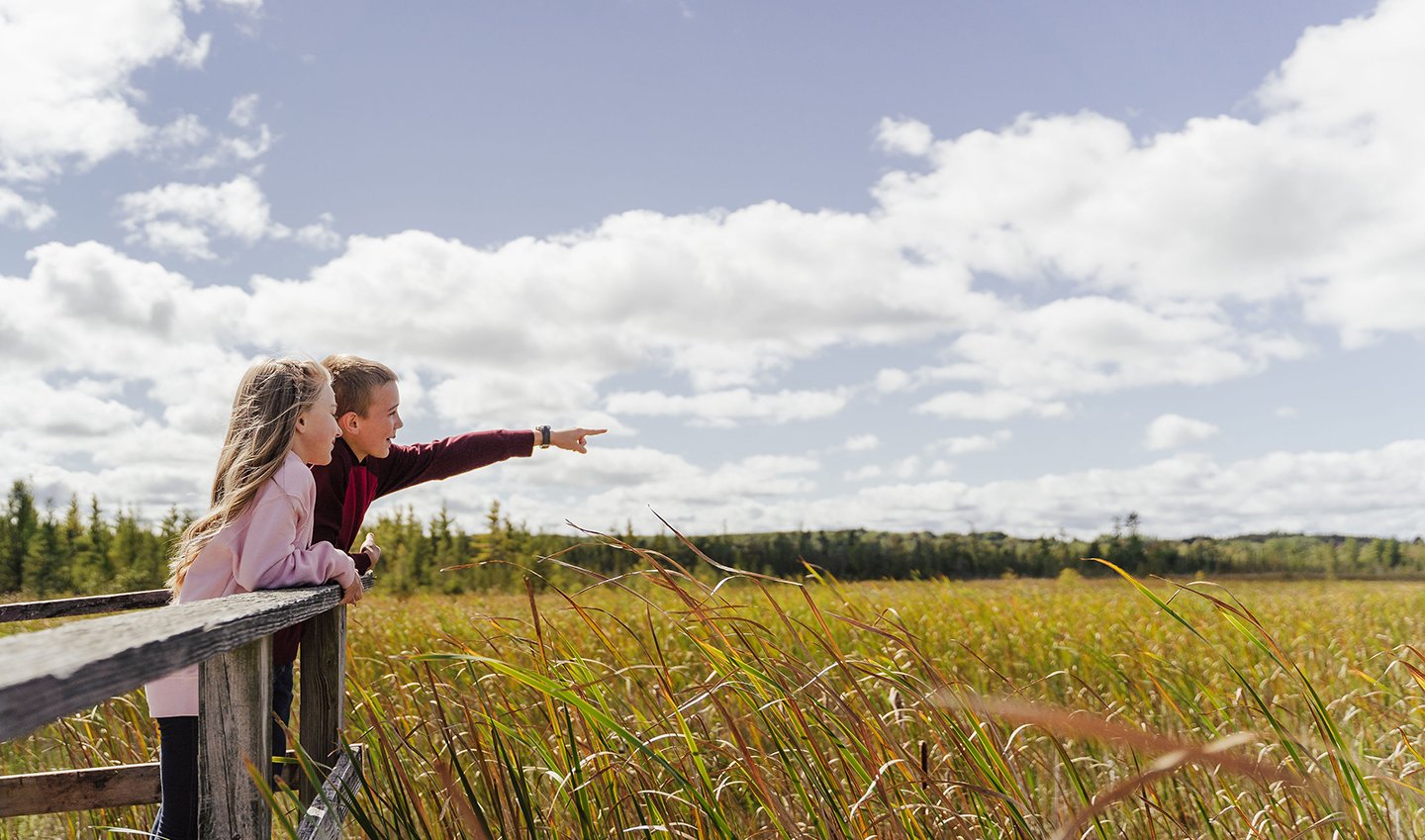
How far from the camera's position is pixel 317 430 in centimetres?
270

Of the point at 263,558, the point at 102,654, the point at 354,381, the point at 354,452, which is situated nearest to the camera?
the point at 102,654

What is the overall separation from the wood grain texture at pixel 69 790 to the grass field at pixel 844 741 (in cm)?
59

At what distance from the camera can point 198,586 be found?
2545mm

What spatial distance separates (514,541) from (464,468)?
62.0 ft

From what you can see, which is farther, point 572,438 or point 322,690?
point 572,438

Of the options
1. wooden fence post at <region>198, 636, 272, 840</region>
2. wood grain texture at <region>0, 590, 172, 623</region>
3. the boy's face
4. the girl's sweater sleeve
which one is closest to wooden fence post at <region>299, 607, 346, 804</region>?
the girl's sweater sleeve

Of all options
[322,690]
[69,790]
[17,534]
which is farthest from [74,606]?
[17,534]

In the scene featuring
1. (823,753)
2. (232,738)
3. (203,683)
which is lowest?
(823,753)

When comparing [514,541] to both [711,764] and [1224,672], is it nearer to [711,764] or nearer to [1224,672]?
[1224,672]

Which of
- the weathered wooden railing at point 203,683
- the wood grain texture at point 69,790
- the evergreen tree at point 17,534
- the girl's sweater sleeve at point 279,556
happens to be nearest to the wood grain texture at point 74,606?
the weathered wooden railing at point 203,683

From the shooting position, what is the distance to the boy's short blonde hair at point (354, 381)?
3.18m

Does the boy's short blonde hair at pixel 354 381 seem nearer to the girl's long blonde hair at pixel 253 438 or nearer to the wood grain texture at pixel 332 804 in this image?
the girl's long blonde hair at pixel 253 438

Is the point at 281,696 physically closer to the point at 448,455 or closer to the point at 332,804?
the point at 332,804

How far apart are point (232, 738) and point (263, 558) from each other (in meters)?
0.76
